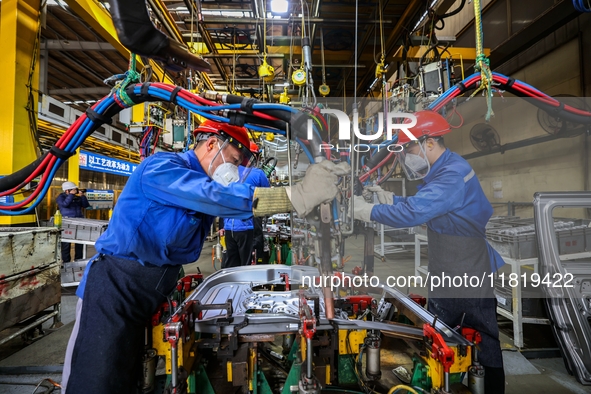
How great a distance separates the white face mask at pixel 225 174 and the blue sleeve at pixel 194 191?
0.97 ft

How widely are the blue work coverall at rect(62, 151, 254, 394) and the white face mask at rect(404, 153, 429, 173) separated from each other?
2.63 ft

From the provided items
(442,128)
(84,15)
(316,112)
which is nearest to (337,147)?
(316,112)

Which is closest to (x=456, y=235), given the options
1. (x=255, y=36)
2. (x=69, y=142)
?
(x=69, y=142)

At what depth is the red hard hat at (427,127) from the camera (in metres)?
1.37

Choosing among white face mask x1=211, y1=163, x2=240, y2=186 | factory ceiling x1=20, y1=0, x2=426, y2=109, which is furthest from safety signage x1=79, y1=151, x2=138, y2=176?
white face mask x1=211, y1=163, x2=240, y2=186

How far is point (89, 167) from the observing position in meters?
8.41

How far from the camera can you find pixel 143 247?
1.47 meters

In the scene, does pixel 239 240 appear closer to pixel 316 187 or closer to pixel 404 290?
pixel 404 290

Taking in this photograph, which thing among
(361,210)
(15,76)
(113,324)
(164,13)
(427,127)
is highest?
(164,13)

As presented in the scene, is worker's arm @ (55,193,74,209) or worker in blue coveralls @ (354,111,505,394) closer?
worker in blue coveralls @ (354,111,505,394)

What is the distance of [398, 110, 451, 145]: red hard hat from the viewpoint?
1370mm

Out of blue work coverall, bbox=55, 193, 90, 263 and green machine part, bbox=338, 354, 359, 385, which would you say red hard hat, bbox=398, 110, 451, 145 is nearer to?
green machine part, bbox=338, 354, 359, 385

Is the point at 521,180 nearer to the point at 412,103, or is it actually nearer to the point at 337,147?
the point at 412,103

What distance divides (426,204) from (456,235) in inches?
12.3
